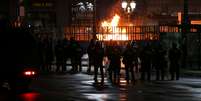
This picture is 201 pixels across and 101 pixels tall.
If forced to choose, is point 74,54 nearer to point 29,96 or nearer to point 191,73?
point 191,73

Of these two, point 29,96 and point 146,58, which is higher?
point 146,58

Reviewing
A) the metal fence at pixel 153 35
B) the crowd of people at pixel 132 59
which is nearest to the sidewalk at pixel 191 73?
the crowd of people at pixel 132 59

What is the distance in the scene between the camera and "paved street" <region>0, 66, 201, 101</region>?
20578 millimetres

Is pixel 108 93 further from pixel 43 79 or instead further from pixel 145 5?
pixel 145 5

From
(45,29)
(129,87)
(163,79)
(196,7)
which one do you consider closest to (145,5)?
(196,7)

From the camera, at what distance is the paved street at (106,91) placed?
810 inches

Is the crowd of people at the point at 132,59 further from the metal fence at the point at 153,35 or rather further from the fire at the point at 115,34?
the fire at the point at 115,34

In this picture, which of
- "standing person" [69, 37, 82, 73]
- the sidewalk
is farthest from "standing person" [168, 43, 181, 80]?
"standing person" [69, 37, 82, 73]

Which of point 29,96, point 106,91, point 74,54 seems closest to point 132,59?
point 106,91

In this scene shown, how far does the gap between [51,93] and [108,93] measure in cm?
180

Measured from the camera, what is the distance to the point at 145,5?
5956 cm

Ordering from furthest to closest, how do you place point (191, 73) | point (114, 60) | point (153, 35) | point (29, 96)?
point (153, 35) < point (191, 73) < point (114, 60) < point (29, 96)

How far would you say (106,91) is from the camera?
2302 cm

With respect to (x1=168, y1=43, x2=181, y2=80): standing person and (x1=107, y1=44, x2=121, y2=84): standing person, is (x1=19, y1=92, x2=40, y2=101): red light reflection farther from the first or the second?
(x1=168, y1=43, x2=181, y2=80): standing person
